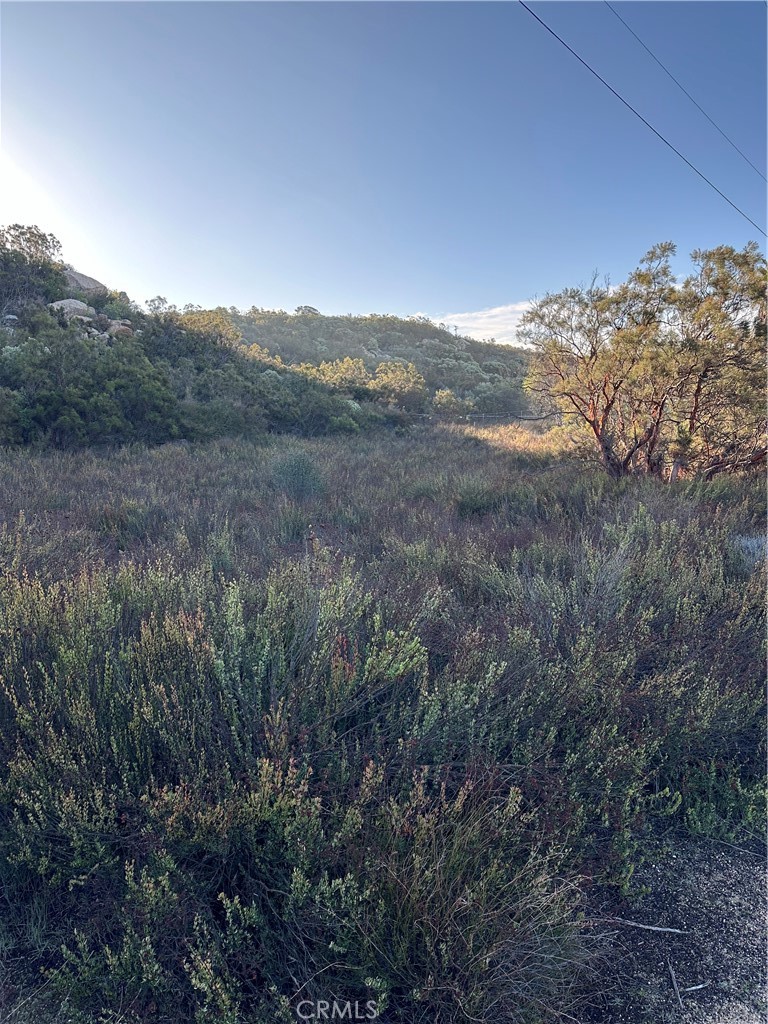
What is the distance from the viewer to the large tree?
8.01m

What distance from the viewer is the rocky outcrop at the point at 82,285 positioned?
21.7 meters

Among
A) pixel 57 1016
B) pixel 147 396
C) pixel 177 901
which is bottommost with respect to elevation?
pixel 57 1016

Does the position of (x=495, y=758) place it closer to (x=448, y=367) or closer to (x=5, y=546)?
(x=5, y=546)

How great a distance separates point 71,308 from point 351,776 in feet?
72.0

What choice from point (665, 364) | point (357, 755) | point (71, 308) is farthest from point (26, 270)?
point (357, 755)

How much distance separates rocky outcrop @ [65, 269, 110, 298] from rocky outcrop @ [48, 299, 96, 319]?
2.03 metres

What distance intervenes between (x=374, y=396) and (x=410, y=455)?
10.3 m

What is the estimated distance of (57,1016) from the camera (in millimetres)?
1490

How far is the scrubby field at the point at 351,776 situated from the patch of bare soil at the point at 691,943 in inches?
3.5

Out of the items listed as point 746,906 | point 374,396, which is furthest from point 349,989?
point 374,396

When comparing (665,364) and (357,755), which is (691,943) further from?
(665,364)
